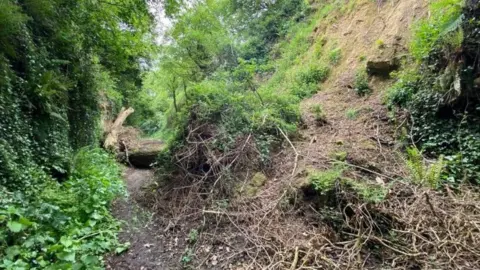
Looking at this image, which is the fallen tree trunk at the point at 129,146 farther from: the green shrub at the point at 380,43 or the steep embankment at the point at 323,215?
the green shrub at the point at 380,43

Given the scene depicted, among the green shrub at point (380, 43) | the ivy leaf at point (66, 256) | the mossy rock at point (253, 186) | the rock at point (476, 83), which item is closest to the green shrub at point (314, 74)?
the green shrub at point (380, 43)

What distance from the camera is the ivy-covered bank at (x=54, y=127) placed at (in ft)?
9.09

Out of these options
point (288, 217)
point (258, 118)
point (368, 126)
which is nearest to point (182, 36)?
point (258, 118)

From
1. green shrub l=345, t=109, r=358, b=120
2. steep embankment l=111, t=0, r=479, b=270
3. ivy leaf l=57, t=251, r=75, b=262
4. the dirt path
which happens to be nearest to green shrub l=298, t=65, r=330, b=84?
green shrub l=345, t=109, r=358, b=120

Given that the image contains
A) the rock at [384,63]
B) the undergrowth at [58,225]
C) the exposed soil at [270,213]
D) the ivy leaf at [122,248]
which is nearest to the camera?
the undergrowth at [58,225]

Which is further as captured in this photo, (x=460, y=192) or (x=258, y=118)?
(x=258, y=118)

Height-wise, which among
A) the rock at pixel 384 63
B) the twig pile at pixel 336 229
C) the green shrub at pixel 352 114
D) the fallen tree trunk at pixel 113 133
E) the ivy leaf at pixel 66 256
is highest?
the fallen tree trunk at pixel 113 133

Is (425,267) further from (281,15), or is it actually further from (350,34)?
(281,15)

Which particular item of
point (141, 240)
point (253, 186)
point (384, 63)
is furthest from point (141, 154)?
point (384, 63)

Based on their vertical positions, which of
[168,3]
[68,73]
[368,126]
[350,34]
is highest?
[168,3]

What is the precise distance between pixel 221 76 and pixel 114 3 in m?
3.87

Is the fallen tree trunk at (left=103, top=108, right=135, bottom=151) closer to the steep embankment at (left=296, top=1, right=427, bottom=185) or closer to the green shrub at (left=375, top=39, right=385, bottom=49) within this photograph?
the steep embankment at (left=296, top=1, right=427, bottom=185)

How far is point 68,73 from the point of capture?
17.6ft

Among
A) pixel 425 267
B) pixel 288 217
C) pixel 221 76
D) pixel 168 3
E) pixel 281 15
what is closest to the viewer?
pixel 425 267
